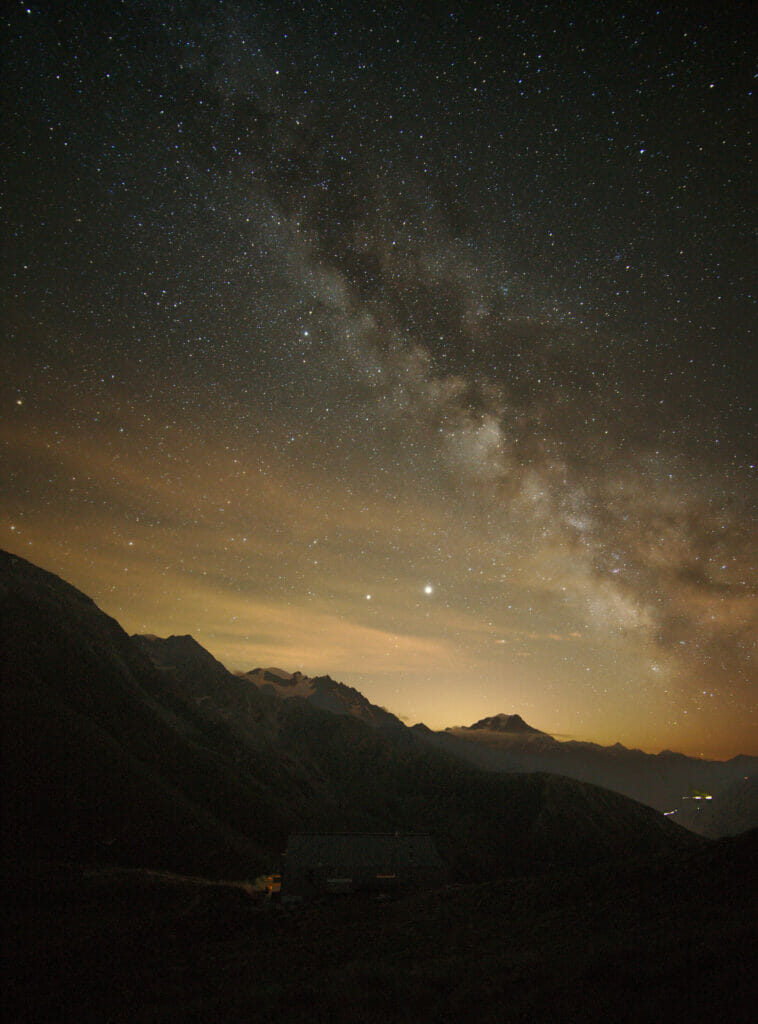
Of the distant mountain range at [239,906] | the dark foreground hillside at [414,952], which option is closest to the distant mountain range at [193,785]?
the distant mountain range at [239,906]

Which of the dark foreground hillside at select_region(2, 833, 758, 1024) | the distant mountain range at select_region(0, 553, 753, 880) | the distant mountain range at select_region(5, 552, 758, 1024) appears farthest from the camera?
the distant mountain range at select_region(0, 553, 753, 880)

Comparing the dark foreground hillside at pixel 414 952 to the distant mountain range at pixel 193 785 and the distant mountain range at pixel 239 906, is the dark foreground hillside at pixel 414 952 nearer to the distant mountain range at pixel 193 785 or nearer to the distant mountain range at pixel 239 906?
the distant mountain range at pixel 239 906

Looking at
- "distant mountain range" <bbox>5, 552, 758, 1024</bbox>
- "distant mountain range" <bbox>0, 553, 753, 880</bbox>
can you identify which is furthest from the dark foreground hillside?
"distant mountain range" <bbox>0, 553, 753, 880</bbox>

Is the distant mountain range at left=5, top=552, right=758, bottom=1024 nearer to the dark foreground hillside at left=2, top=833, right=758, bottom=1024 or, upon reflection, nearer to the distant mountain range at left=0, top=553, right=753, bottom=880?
the dark foreground hillside at left=2, top=833, right=758, bottom=1024

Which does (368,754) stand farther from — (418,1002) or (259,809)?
(418,1002)

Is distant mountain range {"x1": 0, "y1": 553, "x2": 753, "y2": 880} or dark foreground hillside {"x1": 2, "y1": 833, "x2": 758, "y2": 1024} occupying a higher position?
dark foreground hillside {"x1": 2, "y1": 833, "x2": 758, "y2": 1024}

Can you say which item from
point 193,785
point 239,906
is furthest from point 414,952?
point 193,785

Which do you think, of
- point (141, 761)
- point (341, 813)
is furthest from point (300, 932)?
point (341, 813)
